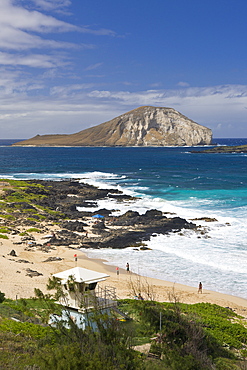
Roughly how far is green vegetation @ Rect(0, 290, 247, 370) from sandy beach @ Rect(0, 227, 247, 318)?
2.42 metres

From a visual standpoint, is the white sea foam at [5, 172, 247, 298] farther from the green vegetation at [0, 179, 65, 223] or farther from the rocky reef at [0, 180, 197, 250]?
the green vegetation at [0, 179, 65, 223]

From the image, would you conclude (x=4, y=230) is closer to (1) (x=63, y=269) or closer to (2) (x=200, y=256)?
(1) (x=63, y=269)

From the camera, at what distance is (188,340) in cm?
1178

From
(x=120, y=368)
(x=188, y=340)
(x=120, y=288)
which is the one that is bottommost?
(x=120, y=288)

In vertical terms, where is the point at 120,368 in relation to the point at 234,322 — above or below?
above

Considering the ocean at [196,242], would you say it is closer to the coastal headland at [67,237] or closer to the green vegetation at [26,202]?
the coastal headland at [67,237]

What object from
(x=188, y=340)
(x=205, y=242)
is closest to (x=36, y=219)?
(x=205, y=242)

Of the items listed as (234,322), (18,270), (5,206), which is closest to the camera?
(234,322)

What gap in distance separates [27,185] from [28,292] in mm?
43033

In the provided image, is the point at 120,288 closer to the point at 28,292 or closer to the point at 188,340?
the point at 28,292

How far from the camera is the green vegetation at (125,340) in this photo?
8.41m

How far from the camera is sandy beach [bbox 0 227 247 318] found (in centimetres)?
2062

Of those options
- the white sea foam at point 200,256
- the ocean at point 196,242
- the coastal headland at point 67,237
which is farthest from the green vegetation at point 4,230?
the white sea foam at point 200,256

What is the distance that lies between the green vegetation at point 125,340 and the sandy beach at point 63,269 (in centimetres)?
242
